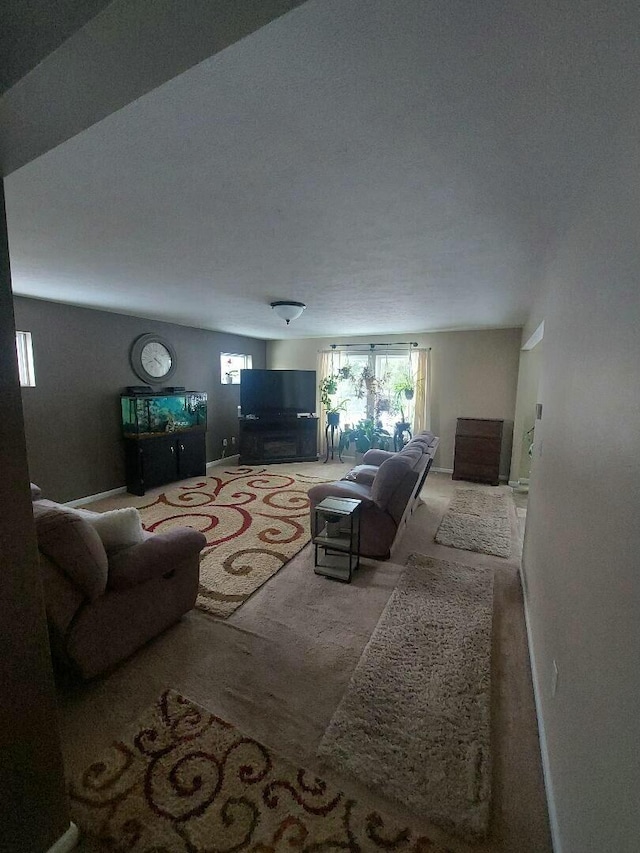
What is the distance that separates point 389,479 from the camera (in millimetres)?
2789

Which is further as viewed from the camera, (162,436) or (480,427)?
(480,427)

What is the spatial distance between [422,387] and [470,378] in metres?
0.75

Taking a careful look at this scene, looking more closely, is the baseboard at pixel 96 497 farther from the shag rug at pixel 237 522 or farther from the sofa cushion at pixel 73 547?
the sofa cushion at pixel 73 547

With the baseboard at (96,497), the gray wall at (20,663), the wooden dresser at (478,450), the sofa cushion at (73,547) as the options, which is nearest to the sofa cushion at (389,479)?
the sofa cushion at (73,547)

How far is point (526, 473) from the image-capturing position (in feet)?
16.3

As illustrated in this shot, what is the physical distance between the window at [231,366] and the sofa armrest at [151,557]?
4.37 meters

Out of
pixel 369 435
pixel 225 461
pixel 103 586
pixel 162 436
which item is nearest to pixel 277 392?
pixel 225 461

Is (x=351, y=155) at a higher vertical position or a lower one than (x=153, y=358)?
higher

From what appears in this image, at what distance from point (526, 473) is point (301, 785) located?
4.83 m

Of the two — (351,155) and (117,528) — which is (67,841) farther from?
(351,155)

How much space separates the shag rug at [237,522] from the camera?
8.29 ft

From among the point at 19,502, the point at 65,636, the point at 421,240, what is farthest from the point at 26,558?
the point at 421,240

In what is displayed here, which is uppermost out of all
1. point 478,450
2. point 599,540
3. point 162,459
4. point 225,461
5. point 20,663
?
point 599,540

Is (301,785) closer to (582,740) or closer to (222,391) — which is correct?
(582,740)
